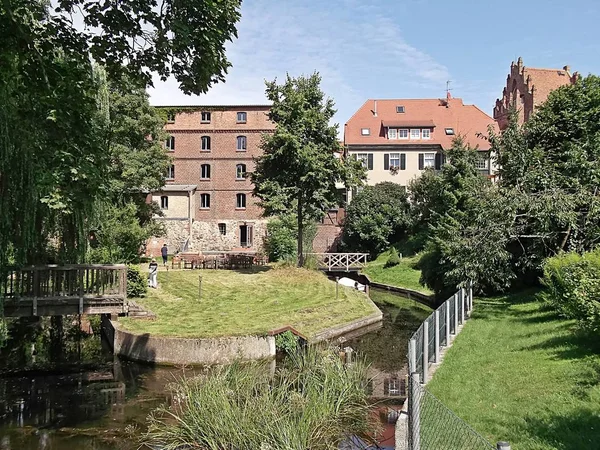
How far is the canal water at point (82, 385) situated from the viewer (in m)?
10.4

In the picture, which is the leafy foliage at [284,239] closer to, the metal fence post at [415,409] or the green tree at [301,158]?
the green tree at [301,158]

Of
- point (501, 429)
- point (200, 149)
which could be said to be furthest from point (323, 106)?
point (501, 429)

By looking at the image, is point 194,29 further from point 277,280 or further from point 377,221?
point 377,221

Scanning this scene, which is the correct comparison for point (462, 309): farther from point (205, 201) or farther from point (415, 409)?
point (205, 201)

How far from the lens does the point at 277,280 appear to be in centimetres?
2695

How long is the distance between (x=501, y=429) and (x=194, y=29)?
6981 millimetres

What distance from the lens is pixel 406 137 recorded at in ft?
158

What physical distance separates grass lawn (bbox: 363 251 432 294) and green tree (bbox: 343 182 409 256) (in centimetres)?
219

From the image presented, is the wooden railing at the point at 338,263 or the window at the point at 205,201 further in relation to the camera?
the window at the point at 205,201

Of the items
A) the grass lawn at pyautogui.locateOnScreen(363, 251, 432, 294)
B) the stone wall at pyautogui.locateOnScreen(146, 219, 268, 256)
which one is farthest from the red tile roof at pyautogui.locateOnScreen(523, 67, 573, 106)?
the stone wall at pyautogui.locateOnScreen(146, 219, 268, 256)

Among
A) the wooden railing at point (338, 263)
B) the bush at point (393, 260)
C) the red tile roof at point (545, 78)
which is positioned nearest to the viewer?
the wooden railing at point (338, 263)

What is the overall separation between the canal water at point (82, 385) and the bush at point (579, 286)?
4204mm

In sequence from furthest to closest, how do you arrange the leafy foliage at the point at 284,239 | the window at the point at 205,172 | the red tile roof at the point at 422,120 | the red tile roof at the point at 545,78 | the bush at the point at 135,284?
the red tile roof at the point at 545,78, the red tile roof at the point at 422,120, the window at the point at 205,172, the leafy foliage at the point at 284,239, the bush at the point at 135,284

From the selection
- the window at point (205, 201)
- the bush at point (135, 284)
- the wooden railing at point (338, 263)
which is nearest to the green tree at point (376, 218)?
the wooden railing at point (338, 263)
